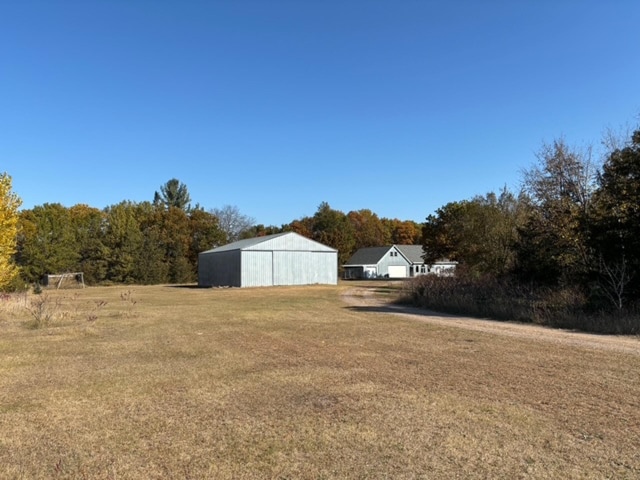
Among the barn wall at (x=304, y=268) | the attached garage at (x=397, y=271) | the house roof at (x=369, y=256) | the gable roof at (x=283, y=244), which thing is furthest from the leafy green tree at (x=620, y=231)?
the attached garage at (x=397, y=271)

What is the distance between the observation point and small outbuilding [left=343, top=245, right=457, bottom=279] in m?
76.8

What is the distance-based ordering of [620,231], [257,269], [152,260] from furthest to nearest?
1. [152,260]
2. [257,269]
3. [620,231]

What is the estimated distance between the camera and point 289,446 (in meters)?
4.66

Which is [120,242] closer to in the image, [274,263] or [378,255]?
[274,263]

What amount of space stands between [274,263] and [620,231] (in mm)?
35843

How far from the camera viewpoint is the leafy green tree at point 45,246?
178 ft

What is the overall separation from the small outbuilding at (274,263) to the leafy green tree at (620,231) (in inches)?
1343

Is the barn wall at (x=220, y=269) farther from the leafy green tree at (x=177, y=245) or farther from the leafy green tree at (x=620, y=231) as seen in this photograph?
the leafy green tree at (x=620, y=231)

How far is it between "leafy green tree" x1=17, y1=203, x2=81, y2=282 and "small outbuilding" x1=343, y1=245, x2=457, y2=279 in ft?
128

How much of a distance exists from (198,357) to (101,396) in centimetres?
289

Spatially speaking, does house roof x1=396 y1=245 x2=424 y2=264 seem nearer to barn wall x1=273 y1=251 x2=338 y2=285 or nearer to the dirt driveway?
barn wall x1=273 y1=251 x2=338 y2=285

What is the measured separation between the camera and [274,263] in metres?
48.9

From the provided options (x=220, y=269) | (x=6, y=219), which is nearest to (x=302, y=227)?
(x=220, y=269)

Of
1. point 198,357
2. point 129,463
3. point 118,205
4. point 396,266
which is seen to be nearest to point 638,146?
point 198,357
